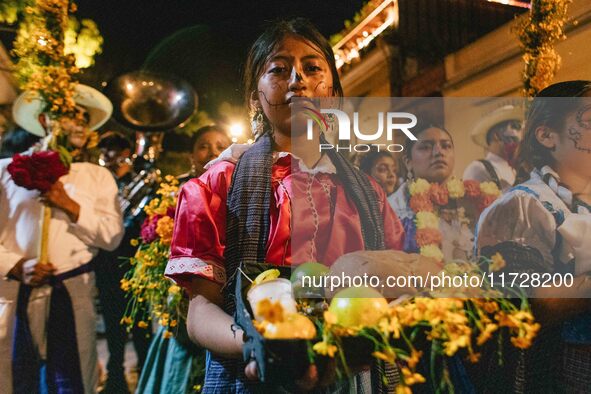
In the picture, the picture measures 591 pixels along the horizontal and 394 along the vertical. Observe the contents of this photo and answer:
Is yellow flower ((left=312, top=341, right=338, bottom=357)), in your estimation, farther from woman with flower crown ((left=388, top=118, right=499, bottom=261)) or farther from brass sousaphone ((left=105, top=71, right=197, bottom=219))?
brass sousaphone ((left=105, top=71, right=197, bottom=219))

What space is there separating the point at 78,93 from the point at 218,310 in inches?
115

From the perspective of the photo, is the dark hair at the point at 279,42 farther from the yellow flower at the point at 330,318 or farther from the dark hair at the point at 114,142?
the dark hair at the point at 114,142

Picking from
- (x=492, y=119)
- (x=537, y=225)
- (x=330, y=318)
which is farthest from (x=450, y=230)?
(x=330, y=318)

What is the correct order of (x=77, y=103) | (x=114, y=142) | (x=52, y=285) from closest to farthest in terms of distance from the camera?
(x=52, y=285) < (x=77, y=103) < (x=114, y=142)

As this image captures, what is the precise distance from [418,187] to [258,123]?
0.57 m

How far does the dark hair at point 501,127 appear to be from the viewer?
147 cm

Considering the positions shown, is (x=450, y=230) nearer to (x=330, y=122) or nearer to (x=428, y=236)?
(x=428, y=236)

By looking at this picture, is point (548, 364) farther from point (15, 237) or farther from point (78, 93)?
point (78, 93)

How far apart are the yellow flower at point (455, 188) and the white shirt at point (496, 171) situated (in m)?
0.03

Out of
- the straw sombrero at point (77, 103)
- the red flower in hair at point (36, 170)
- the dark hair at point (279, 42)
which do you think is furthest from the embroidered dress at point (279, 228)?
the straw sombrero at point (77, 103)

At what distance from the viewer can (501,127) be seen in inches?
60.4

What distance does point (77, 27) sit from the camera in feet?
16.5

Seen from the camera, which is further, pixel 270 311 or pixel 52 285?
pixel 52 285

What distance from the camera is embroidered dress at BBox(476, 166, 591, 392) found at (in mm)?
1385
